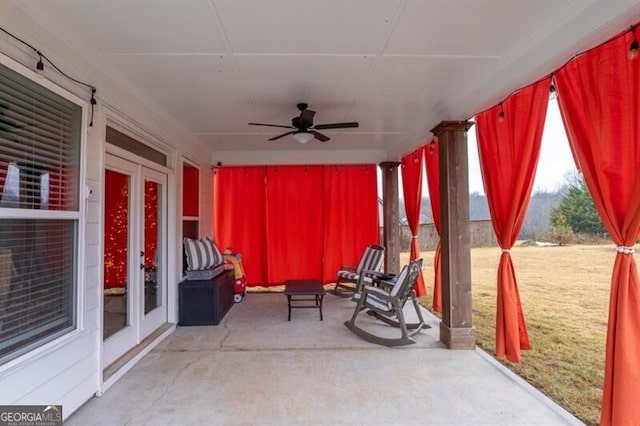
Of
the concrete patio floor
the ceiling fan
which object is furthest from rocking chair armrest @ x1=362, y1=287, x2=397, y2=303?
the ceiling fan

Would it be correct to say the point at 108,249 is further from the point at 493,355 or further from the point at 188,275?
the point at 493,355

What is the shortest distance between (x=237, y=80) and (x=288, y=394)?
2677 millimetres

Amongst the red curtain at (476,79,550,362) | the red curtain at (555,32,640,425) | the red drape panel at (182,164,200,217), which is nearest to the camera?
the red curtain at (555,32,640,425)

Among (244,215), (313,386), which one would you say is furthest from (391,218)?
(313,386)

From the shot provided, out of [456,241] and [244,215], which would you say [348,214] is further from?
[456,241]

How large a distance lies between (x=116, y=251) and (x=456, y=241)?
3.39m

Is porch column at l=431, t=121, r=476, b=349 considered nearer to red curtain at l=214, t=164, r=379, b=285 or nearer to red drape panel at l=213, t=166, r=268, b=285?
red curtain at l=214, t=164, r=379, b=285

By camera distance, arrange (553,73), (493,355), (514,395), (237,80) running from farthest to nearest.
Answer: (493,355) < (237,80) < (514,395) < (553,73)

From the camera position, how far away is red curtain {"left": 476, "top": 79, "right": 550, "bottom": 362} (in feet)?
8.63

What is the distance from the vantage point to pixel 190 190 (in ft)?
16.6

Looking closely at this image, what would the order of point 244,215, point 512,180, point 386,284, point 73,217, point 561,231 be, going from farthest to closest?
point 244,215 < point 561,231 < point 386,284 < point 512,180 < point 73,217

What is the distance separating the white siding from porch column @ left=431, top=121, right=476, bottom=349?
3149mm

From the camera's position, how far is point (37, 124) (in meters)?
2.05

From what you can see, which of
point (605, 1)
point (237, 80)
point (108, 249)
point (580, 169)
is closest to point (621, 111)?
point (580, 169)
